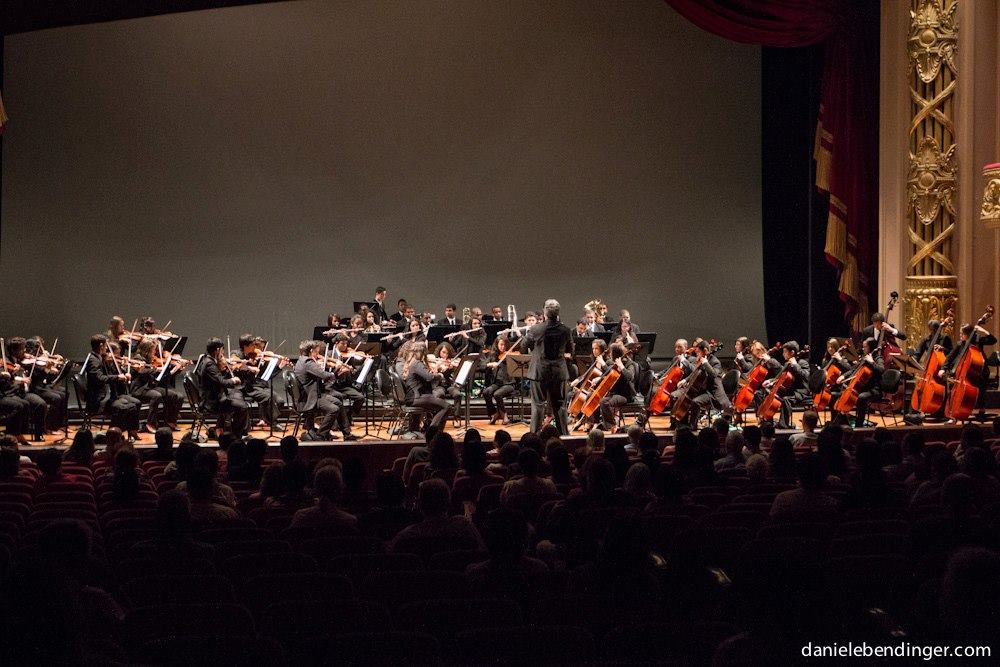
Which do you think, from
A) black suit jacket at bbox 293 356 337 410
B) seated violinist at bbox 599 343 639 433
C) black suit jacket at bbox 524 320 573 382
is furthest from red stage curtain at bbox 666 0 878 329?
black suit jacket at bbox 293 356 337 410

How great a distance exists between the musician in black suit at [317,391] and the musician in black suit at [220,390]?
0.67 m

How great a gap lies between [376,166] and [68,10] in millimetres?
11924

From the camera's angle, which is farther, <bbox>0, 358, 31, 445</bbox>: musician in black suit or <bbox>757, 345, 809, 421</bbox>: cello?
<bbox>757, 345, 809, 421</bbox>: cello

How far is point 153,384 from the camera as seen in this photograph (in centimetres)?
1194

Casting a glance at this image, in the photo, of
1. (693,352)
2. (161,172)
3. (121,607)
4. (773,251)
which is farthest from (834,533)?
(161,172)

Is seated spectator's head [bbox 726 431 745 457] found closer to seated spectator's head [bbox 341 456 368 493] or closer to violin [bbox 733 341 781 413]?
seated spectator's head [bbox 341 456 368 493]

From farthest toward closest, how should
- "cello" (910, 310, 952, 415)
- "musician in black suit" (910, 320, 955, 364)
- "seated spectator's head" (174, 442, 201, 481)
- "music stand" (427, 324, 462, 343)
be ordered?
1. "music stand" (427, 324, 462, 343)
2. "musician in black suit" (910, 320, 955, 364)
3. "cello" (910, 310, 952, 415)
4. "seated spectator's head" (174, 442, 201, 481)

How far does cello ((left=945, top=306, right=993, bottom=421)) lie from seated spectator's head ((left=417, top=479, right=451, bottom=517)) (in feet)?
27.0

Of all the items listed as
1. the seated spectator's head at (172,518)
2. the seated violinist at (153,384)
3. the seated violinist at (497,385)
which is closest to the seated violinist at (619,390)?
the seated violinist at (497,385)

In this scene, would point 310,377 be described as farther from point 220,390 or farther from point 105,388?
point 105,388

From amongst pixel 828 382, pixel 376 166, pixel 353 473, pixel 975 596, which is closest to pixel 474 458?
pixel 353 473

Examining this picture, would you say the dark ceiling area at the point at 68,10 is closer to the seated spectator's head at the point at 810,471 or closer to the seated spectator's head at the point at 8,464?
the seated spectator's head at the point at 8,464

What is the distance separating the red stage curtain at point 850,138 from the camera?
14570 mm

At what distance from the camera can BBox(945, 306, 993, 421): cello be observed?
11141 mm
